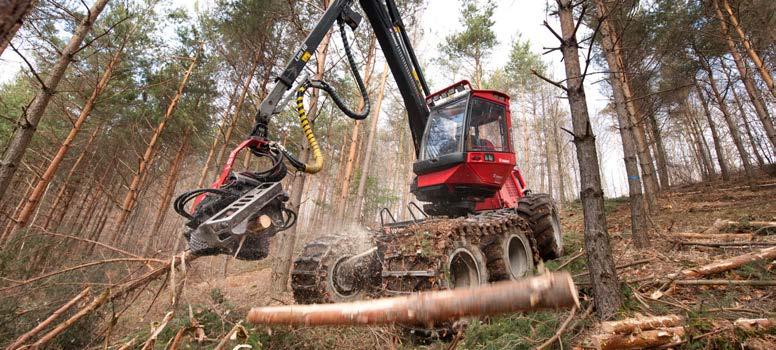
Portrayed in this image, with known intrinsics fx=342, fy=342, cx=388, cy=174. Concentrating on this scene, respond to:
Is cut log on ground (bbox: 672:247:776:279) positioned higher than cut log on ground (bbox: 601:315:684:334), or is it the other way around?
cut log on ground (bbox: 672:247:776:279)

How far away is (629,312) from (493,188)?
7.99ft

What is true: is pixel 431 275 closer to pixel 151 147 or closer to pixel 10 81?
pixel 151 147

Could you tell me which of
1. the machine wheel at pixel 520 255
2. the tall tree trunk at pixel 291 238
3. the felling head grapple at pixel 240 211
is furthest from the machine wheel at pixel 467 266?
the tall tree trunk at pixel 291 238

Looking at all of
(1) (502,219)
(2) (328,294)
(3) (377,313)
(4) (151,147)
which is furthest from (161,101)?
(3) (377,313)

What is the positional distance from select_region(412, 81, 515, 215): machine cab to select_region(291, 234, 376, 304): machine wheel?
158cm

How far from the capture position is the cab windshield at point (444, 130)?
511cm

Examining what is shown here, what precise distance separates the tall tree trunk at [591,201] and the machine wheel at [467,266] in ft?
3.46

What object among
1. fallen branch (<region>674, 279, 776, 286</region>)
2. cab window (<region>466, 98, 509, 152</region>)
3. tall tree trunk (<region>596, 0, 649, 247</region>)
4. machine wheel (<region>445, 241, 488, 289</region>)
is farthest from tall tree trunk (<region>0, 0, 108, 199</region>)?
fallen branch (<region>674, 279, 776, 286</region>)

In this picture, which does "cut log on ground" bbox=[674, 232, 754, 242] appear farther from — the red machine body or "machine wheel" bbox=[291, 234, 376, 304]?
"machine wheel" bbox=[291, 234, 376, 304]

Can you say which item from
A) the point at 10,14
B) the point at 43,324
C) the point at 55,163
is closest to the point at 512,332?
the point at 43,324

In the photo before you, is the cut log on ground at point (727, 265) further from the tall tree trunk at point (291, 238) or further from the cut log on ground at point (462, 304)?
the tall tree trunk at point (291, 238)

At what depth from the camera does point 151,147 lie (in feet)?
37.9

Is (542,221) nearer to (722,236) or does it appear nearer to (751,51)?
(722,236)

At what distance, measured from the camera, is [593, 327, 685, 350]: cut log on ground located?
2273 millimetres
